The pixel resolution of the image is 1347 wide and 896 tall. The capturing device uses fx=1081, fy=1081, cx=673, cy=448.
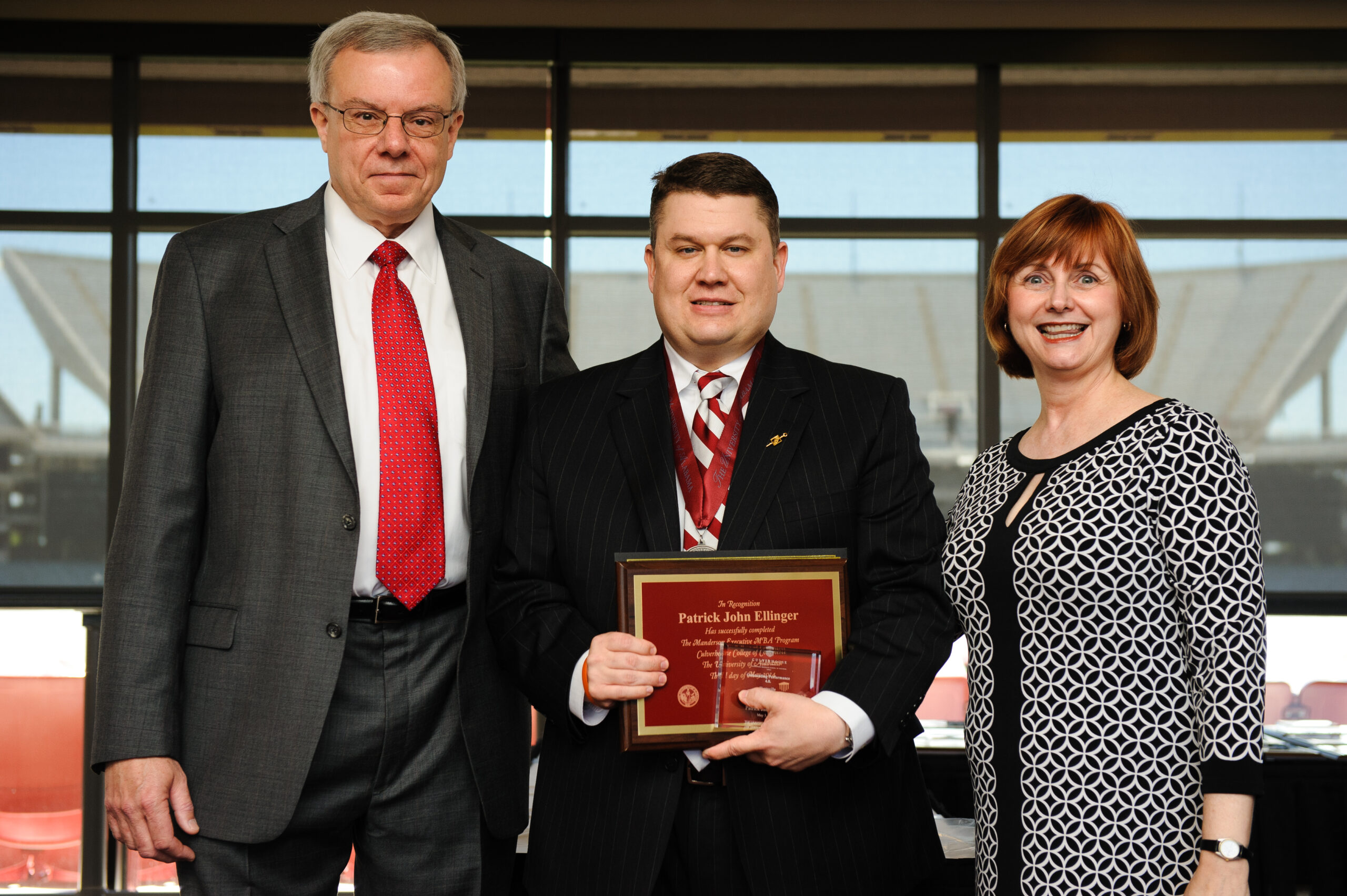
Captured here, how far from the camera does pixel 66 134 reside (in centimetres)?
612

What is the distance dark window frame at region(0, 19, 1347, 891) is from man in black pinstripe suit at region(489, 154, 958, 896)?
434 cm

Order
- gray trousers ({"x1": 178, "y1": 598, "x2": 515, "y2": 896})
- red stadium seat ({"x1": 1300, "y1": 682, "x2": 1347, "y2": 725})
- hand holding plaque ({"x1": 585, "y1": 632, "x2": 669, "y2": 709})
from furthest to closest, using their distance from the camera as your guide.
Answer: red stadium seat ({"x1": 1300, "y1": 682, "x2": 1347, "y2": 725})
gray trousers ({"x1": 178, "y1": 598, "x2": 515, "y2": 896})
hand holding plaque ({"x1": 585, "y1": 632, "x2": 669, "y2": 709})

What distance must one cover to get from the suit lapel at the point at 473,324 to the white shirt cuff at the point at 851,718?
2.40 ft

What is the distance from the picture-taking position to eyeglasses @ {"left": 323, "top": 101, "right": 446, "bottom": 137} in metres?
1.95

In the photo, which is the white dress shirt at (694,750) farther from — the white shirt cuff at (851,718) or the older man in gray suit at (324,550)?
the older man in gray suit at (324,550)

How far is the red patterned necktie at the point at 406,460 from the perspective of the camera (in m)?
1.86

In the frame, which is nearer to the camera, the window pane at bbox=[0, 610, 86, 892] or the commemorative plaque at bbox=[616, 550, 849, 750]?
the commemorative plaque at bbox=[616, 550, 849, 750]

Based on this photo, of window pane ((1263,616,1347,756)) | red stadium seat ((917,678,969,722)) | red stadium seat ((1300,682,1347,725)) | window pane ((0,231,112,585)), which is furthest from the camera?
window pane ((0,231,112,585))

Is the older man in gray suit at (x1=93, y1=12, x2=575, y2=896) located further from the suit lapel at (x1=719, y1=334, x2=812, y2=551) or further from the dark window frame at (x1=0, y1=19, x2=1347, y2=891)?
the dark window frame at (x1=0, y1=19, x2=1347, y2=891)

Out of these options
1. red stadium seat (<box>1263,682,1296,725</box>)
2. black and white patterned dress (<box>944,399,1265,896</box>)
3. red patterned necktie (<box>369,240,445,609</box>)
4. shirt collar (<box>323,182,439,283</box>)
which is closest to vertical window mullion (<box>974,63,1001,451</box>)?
red stadium seat (<box>1263,682,1296,725</box>)

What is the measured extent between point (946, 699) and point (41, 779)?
173 inches

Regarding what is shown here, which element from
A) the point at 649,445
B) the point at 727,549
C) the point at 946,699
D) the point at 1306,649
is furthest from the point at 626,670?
the point at 1306,649

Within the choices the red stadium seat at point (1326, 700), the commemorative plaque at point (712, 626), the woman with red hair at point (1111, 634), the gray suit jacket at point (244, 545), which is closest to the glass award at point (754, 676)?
the commemorative plaque at point (712, 626)

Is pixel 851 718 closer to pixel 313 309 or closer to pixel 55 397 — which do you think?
pixel 313 309
